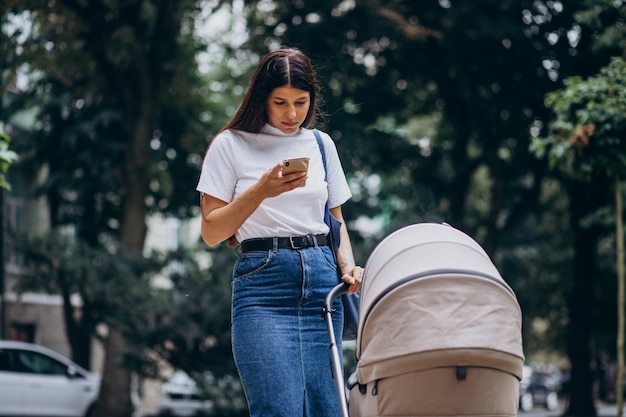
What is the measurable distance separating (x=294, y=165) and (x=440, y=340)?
81 cm

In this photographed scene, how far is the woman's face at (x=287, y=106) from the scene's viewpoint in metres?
4.23

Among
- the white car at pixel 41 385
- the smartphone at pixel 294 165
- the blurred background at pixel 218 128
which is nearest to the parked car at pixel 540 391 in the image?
the blurred background at pixel 218 128

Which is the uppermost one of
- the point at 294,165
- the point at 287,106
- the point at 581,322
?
the point at 287,106

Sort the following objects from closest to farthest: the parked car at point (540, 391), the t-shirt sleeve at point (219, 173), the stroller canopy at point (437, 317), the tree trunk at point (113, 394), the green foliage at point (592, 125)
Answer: the stroller canopy at point (437, 317) → the t-shirt sleeve at point (219, 173) → the green foliage at point (592, 125) → the tree trunk at point (113, 394) → the parked car at point (540, 391)

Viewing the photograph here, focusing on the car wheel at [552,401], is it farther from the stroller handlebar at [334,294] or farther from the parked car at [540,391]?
the stroller handlebar at [334,294]

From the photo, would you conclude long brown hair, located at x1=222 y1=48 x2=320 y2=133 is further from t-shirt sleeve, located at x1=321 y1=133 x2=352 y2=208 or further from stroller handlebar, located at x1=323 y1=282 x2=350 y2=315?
stroller handlebar, located at x1=323 y1=282 x2=350 y2=315

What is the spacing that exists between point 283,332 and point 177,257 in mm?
14204

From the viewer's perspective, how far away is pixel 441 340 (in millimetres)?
3576

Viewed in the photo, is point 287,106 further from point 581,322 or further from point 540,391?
point 540,391

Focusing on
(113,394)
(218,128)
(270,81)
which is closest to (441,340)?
(270,81)

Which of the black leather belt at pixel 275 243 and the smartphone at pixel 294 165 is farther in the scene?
the black leather belt at pixel 275 243

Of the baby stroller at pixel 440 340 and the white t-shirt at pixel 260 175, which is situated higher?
the white t-shirt at pixel 260 175

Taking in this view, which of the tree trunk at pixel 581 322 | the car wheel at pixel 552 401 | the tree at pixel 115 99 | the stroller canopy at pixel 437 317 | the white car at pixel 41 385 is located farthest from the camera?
the car wheel at pixel 552 401

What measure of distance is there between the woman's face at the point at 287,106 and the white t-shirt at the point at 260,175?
0.07 meters
